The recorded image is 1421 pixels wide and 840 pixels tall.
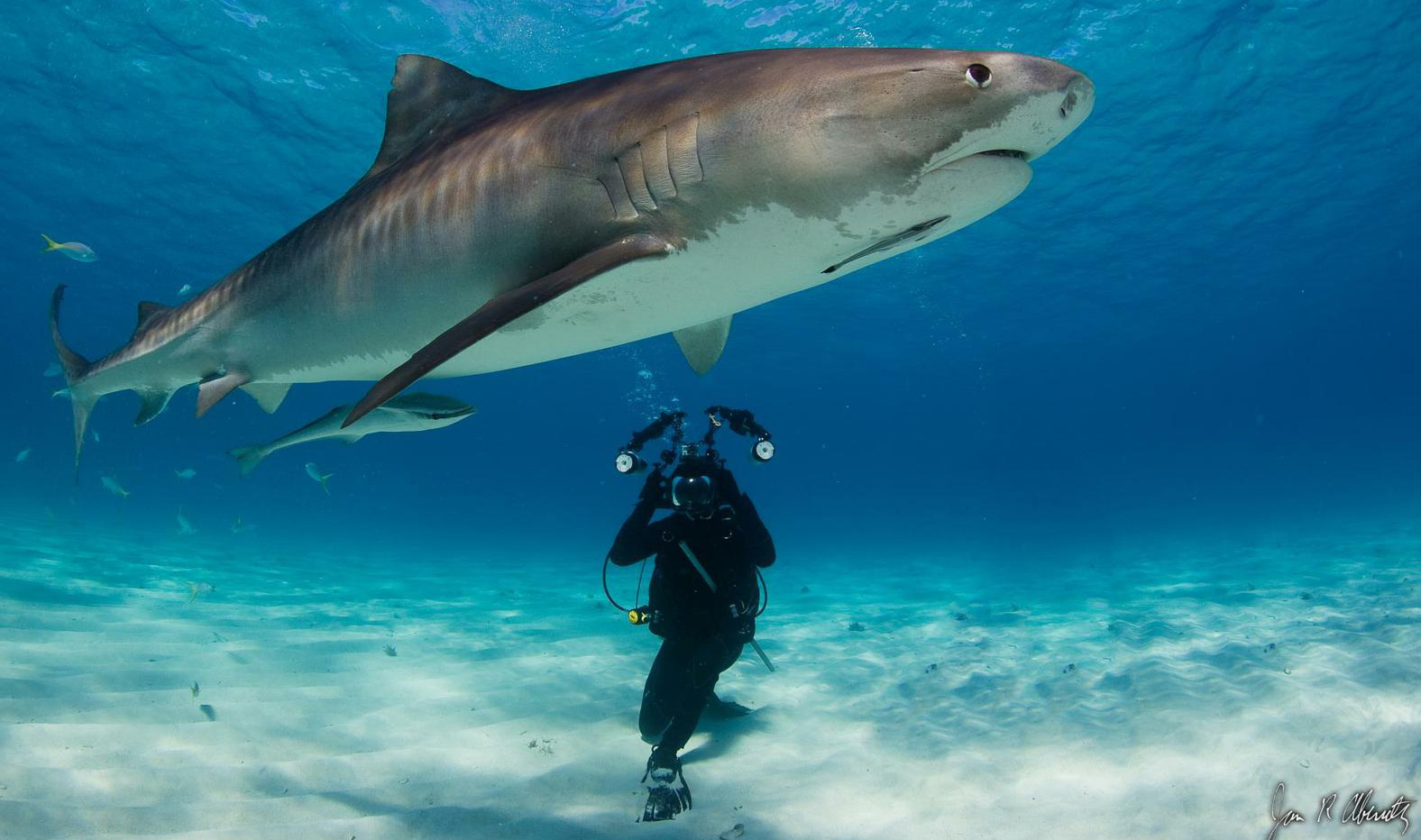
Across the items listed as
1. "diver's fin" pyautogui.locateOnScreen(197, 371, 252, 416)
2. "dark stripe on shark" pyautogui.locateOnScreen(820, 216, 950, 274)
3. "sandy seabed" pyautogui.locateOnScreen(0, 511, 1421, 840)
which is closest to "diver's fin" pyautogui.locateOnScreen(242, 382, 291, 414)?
"diver's fin" pyautogui.locateOnScreen(197, 371, 252, 416)

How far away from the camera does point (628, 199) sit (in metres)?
2.22

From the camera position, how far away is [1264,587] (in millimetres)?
11477

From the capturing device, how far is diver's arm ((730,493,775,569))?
15.6 feet

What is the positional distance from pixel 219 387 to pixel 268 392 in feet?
0.82

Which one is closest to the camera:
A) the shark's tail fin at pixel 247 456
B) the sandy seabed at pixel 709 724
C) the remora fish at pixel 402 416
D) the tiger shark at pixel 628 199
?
the tiger shark at pixel 628 199

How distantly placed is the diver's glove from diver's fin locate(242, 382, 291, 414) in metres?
2.88

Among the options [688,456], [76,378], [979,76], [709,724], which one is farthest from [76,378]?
[979,76]

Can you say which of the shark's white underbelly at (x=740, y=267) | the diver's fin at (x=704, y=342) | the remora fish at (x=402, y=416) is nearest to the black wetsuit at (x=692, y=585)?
the diver's fin at (x=704, y=342)

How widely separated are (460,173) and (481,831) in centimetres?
296

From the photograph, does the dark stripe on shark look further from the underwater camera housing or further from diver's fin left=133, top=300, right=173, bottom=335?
diver's fin left=133, top=300, right=173, bottom=335

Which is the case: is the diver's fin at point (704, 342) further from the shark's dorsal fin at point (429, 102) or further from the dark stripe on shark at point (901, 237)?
the dark stripe on shark at point (901, 237)

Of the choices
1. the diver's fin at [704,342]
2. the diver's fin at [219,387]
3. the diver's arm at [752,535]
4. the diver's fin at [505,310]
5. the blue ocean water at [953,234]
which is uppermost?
the blue ocean water at [953,234]
